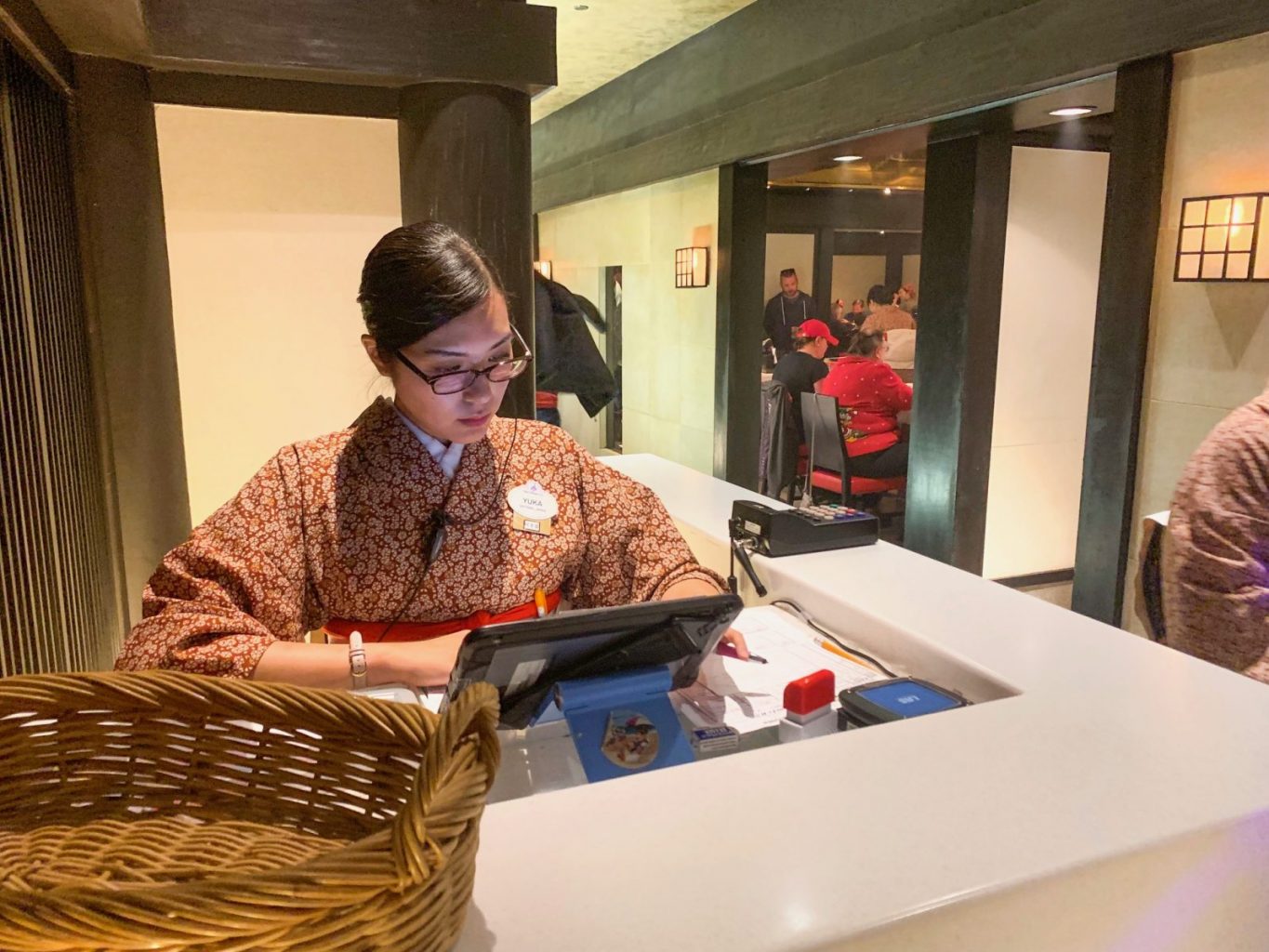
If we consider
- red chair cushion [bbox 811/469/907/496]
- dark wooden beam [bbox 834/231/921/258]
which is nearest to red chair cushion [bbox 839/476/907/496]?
red chair cushion [bbox 811/469/907/496]

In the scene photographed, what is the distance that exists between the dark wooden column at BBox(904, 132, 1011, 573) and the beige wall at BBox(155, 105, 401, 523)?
2.56 m

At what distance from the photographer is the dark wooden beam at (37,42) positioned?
1.61 m

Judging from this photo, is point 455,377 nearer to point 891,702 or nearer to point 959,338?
point 891,702

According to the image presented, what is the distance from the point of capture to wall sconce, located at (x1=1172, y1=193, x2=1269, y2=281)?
8.12ft

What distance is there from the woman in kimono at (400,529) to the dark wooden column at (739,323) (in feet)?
12.1

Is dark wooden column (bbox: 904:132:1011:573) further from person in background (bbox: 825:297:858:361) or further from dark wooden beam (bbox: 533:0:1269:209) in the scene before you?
person in background (bbox: 825:297:858:361)

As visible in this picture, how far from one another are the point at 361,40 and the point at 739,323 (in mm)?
3309

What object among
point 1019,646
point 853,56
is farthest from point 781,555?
point 853,56

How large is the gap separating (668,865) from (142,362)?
6.76ft

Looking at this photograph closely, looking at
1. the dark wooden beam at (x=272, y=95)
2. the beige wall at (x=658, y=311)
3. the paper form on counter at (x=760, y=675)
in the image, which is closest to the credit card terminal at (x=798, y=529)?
the paper form on counter at (x=760, y=675)

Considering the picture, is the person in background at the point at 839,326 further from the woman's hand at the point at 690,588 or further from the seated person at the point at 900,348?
the woman's hand at the point at 690,588

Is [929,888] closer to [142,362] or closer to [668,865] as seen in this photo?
[668,865]

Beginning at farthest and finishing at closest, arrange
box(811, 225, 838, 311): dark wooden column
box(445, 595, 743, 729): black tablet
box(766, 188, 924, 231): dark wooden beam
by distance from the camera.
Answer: box(811, 225, 838, 311): dark wooden column → box(766, 188, 924, 231): dark wooden beam → box(445, 595, 743, 729): black tablet

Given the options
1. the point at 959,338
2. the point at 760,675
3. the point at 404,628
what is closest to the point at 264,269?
the point at 404,628
